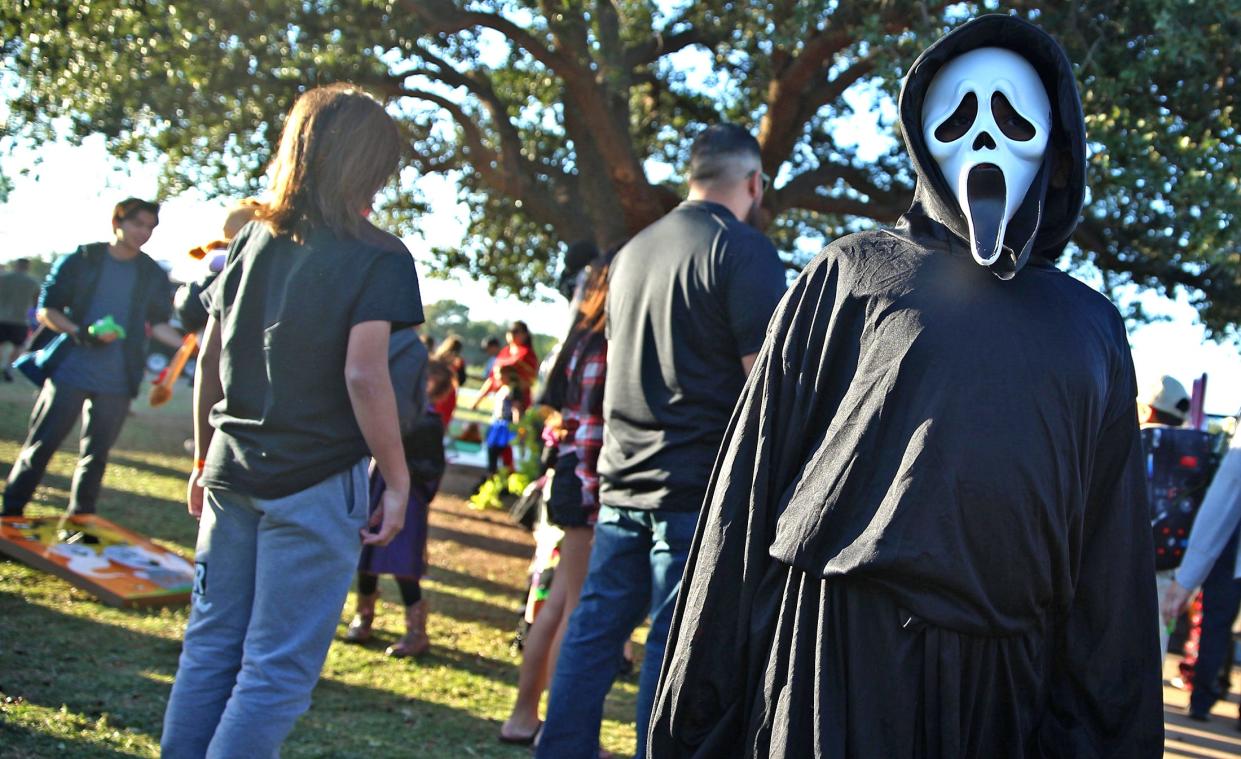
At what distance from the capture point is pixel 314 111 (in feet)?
8.89

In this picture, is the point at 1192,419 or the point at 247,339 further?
the point at 1192,419

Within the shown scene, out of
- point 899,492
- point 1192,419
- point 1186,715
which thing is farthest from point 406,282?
point 1192,419

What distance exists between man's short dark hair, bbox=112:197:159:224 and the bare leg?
11.9 feet

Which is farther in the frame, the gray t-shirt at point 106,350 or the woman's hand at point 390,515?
the gray t-shirt at point 106,350

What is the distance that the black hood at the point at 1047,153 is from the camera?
1.94m

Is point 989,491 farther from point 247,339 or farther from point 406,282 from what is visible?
point 247,339

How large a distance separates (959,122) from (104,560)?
16.8 feet

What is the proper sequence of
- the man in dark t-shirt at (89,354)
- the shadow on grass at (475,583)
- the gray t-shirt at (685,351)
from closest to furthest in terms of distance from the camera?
the gray t-shirt at (685,351)
the man in dark t-shirt at (89,354)
the shadow on grass at (475,583)

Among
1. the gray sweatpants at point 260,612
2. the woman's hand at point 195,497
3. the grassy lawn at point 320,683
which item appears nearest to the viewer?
the gray sweatpants at point 260,612

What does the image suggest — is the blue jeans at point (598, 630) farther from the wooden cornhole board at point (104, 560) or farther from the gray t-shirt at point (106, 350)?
the gray t-shirt at point (106, 350)

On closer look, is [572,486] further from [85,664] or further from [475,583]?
[475,583]

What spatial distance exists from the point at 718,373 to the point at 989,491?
1479mm

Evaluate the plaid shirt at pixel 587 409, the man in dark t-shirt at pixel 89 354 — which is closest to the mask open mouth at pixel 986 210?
the plaid shirt at pixel 587 409

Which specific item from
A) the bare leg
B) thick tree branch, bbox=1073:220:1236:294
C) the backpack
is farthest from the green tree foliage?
the bare leg
